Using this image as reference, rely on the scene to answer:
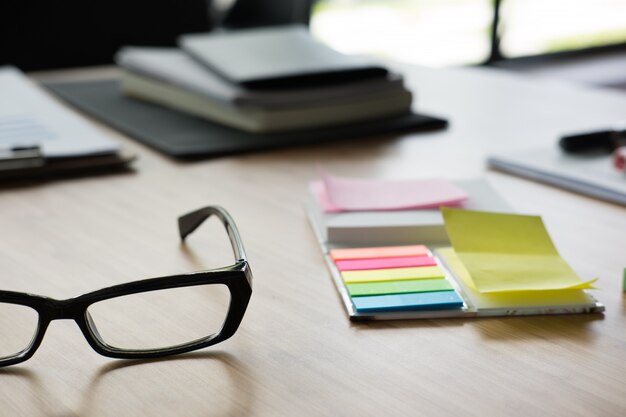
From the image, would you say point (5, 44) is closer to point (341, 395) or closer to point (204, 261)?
point (204, 261)

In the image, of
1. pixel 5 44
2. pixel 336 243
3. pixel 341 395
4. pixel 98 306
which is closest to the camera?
pixel 341 395

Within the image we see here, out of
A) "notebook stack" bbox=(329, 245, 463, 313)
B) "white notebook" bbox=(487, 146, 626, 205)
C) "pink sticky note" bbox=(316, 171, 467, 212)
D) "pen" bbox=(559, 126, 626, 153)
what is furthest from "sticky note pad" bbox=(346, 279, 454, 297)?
"pen" bbox=(559, 126, 626, 153)

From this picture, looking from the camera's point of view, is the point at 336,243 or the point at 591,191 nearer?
the point at 336,243

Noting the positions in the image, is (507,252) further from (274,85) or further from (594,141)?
(274,85)

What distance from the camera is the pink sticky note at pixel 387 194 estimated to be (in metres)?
0.76

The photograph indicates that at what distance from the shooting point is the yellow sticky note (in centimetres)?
61

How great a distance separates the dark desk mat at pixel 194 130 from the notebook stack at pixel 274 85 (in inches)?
0.6

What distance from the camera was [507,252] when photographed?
2.14ft

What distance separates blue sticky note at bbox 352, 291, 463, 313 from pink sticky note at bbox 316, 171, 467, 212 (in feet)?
0.54

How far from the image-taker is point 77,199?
86 cm

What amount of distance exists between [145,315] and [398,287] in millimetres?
185

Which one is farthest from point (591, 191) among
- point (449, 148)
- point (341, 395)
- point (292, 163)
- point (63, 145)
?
point (63, 145)

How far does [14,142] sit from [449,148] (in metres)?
0.52

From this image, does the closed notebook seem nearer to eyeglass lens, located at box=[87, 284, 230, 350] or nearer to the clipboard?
the clipboard
